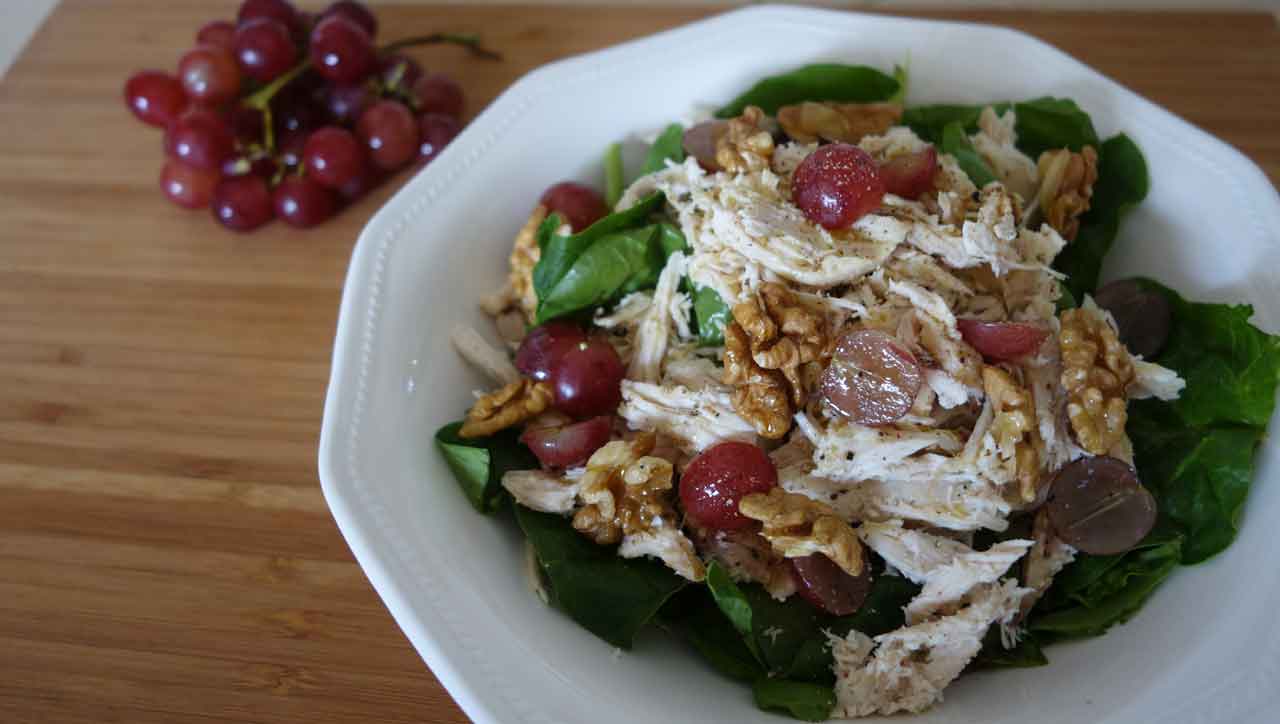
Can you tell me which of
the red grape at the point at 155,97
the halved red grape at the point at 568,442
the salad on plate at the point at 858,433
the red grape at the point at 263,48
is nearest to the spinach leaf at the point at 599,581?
the salad on plate at the point at 858,433

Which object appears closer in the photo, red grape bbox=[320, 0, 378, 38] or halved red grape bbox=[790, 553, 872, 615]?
halved red grape bbox=[790, 553, 872, 615]

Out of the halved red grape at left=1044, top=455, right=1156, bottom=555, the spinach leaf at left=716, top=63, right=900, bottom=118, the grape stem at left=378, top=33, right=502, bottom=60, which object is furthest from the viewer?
the grape stem at left=378, top=33, right=502, bottom=60

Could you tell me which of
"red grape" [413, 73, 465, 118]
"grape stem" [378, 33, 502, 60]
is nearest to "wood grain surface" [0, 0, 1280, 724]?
"grape stem" [378, 33, 502, 60]

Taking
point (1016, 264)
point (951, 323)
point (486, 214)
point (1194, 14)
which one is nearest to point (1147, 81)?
point (1194, 14)

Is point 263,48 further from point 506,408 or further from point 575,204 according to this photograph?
point 506,408

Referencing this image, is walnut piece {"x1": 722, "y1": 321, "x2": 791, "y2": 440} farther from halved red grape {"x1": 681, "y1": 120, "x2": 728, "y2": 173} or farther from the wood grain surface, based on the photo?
the wood grain surface

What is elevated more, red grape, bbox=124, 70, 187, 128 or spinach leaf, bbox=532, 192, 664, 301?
spinach leaf, bbox=532, 192, 664, 301
